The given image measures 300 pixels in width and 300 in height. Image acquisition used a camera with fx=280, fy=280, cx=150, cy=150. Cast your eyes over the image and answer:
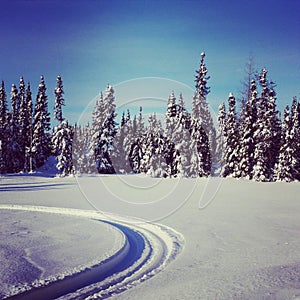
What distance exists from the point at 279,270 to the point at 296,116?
176 ft

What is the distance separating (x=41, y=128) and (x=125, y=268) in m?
48.0

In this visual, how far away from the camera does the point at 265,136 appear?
37094mm

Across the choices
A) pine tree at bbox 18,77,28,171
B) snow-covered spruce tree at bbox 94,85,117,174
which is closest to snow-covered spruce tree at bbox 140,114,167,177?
snow-covered spruce tree at bbox 94,85,117,174

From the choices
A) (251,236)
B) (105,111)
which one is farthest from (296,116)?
(251,236)

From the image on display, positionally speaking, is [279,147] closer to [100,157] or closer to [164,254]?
[100,157]

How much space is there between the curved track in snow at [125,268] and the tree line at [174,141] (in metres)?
21.5

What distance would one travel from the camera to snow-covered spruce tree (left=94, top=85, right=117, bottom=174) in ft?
136

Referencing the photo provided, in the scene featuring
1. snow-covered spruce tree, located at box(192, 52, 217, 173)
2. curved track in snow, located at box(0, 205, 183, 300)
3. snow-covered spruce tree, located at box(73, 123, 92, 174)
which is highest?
snow-covered spruce tree, located at box(192, 52, 217, 173)

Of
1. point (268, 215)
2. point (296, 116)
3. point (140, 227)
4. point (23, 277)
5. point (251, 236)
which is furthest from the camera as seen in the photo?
point (296, 116)

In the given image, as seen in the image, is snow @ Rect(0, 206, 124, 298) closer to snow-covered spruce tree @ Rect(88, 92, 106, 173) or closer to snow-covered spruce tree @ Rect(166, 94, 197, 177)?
snow-covered spruce tree @ Rect(166, 94, 197, 177)

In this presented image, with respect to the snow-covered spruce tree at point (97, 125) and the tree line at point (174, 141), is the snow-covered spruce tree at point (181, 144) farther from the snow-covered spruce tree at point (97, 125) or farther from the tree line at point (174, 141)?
the snow-covered spruce tree at point (97, 125)

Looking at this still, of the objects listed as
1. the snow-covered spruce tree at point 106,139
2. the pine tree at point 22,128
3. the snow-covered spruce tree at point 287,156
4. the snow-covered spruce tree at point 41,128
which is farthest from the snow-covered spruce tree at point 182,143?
the pine tree at point 22,128

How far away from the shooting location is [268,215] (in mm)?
11258

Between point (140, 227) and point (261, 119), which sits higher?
point (261, 119)
